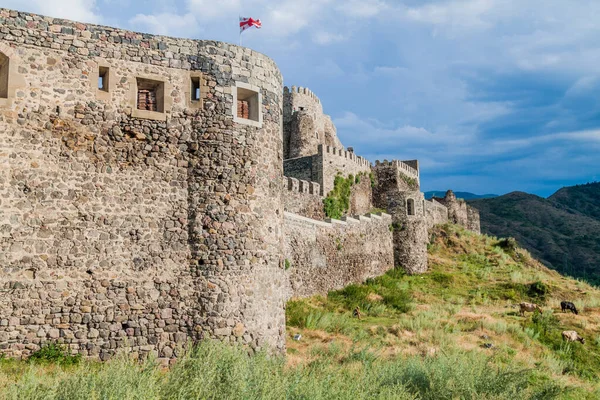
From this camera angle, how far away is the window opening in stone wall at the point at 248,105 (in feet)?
44.7

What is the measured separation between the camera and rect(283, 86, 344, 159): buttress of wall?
4688cm

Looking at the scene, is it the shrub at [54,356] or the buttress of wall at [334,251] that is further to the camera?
the buttress of wall at [334,251]

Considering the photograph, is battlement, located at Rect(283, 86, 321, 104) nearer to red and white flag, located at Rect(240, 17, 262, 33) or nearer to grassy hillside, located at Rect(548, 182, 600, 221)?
red and white flag, located at Rect(240, 17, 262, 33)

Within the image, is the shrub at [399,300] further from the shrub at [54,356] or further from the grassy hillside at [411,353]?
the shrub at [54,356]

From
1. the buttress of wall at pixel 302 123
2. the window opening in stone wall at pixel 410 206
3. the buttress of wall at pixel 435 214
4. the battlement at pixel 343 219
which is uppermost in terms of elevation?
the buttress of wall at pixel 302 123

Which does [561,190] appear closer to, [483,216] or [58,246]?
[483,216]

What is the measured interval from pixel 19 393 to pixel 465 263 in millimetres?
33710

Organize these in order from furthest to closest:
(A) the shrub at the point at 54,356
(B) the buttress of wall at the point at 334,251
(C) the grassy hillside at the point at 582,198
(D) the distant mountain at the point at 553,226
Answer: (C) the grassy hillside at the point at 582,198 → (D) the distant mountain at the point at 553,226 → (B) the buttress of wall at the point at 334,251 → (A) the shrub at the point at 54,356

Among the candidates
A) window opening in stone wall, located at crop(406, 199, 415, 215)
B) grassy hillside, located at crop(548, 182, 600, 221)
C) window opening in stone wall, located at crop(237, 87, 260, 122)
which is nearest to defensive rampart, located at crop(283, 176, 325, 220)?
window opening in stone wall, located at crop(406, 199, 415, 215)

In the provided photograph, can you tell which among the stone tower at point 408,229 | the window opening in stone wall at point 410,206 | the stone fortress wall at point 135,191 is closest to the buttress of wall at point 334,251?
the stone tower at point 408,229

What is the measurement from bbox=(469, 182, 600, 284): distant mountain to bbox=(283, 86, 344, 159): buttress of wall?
35239 mm

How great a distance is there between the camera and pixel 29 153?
11.1m

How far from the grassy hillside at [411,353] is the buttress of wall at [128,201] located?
3.25 feet

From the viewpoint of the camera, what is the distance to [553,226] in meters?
96.3
